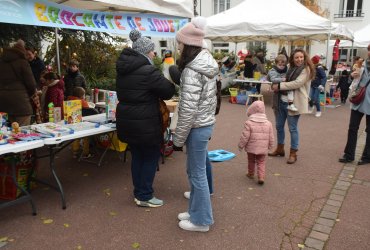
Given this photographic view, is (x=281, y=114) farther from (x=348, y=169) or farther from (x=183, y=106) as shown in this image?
(x=183, y=106)

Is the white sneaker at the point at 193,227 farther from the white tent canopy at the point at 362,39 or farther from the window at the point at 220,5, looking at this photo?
the window at the point at 220,5

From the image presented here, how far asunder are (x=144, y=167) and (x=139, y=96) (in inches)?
31.2

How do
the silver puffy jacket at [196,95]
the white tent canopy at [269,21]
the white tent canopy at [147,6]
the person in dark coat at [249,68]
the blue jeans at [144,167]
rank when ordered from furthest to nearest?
1. the person in dark coat at [249,68]
2. the white tent canopy at [269,21]
3. the white tent canopy at [147,6]
4. the blue jeans at [144,167]
5. the silver puffy jacket at [196,95]

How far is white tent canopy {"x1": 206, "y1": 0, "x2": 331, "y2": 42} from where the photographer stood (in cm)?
1023

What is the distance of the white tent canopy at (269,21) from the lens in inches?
403

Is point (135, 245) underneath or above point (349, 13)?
underneath

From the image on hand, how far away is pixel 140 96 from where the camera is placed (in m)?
3.37

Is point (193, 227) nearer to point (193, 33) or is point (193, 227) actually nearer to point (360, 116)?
point (193, 33)

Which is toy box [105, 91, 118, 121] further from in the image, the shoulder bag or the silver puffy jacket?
the shoulder bag

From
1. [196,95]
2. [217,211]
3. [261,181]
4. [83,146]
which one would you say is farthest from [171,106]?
[196,95]

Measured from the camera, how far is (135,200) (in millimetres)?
3887

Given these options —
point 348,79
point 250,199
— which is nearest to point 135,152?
point 250,199

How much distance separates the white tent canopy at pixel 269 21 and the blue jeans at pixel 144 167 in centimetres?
808

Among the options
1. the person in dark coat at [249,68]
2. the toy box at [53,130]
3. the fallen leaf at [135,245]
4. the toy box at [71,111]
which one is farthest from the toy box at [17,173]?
the person in dark coat at [249,68]
